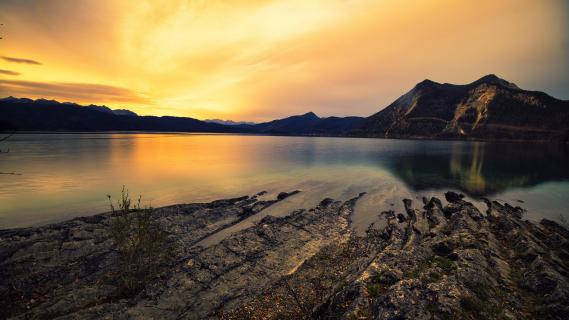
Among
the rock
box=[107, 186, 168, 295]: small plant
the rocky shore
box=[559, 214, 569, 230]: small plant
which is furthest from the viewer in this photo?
the rock

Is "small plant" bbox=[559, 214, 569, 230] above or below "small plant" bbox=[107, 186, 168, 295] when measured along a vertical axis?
below

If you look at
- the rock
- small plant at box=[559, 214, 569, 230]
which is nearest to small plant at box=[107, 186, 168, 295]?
small plant at box=[559, 214, 569, 230]

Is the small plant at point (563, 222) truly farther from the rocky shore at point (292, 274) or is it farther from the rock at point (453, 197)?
the rock at point (453, 197)

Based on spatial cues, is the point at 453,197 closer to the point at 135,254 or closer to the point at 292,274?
the point at 292,274

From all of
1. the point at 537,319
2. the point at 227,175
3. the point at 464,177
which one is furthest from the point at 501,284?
the point at 464,177

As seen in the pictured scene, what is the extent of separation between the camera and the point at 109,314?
13.3m

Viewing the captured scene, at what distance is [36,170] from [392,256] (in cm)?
8334

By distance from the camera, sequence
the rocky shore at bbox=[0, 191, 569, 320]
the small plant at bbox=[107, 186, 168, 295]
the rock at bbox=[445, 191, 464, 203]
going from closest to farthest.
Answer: the rocky shore at bbox=[0, 191, 569, 320] < the small plant at bbox=[107, 186, 168, 295] < the rock at bbox=[445, 191, 464, 203]

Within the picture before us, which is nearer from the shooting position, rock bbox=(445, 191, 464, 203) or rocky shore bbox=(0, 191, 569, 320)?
rocky shore bbox=(0, 191, 569, 320)

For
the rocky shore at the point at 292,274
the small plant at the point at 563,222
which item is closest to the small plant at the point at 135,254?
the rocky shore at the point at 292,274

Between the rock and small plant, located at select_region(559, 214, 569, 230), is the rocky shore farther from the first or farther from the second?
the rock

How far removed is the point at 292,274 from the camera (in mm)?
19047

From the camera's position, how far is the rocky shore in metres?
13.0

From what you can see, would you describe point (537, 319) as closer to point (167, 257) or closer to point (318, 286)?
point (318, 286)
